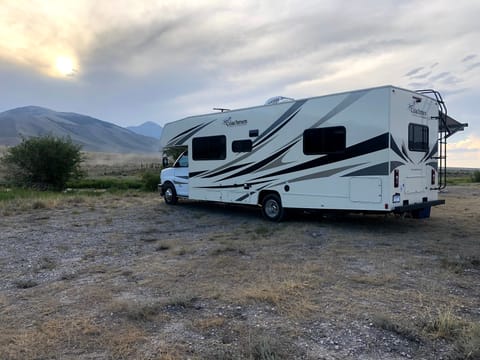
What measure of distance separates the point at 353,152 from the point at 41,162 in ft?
75.8

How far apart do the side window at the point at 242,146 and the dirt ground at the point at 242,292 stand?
229 centimetres

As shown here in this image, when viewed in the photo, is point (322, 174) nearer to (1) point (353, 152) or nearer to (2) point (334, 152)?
(2) point (334, 152)

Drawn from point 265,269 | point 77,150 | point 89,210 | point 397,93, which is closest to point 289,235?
point 265,269

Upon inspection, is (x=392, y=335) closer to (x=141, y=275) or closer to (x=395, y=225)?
(x=141, y=275)

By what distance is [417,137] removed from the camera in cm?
905

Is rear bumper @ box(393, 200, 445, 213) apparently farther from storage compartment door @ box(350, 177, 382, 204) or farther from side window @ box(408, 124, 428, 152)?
side window @ box(408, 124, 428, 152)

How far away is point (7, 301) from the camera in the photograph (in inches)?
188

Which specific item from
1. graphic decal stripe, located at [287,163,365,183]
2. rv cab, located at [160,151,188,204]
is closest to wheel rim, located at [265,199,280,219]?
graphic decal stripe, located at [287,163,365,183]

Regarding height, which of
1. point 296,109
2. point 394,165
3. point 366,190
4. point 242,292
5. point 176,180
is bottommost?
point 242,292

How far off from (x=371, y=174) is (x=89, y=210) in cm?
917

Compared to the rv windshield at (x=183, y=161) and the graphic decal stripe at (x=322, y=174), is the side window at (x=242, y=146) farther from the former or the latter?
the rv windshield at (x=183, y=161)

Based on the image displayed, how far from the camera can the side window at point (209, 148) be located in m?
11.6

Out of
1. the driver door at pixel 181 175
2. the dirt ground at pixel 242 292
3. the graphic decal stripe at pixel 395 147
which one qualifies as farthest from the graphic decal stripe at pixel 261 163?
the driver door at pixel 181 175

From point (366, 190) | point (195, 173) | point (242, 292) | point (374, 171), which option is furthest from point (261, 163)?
point (242, 292)
